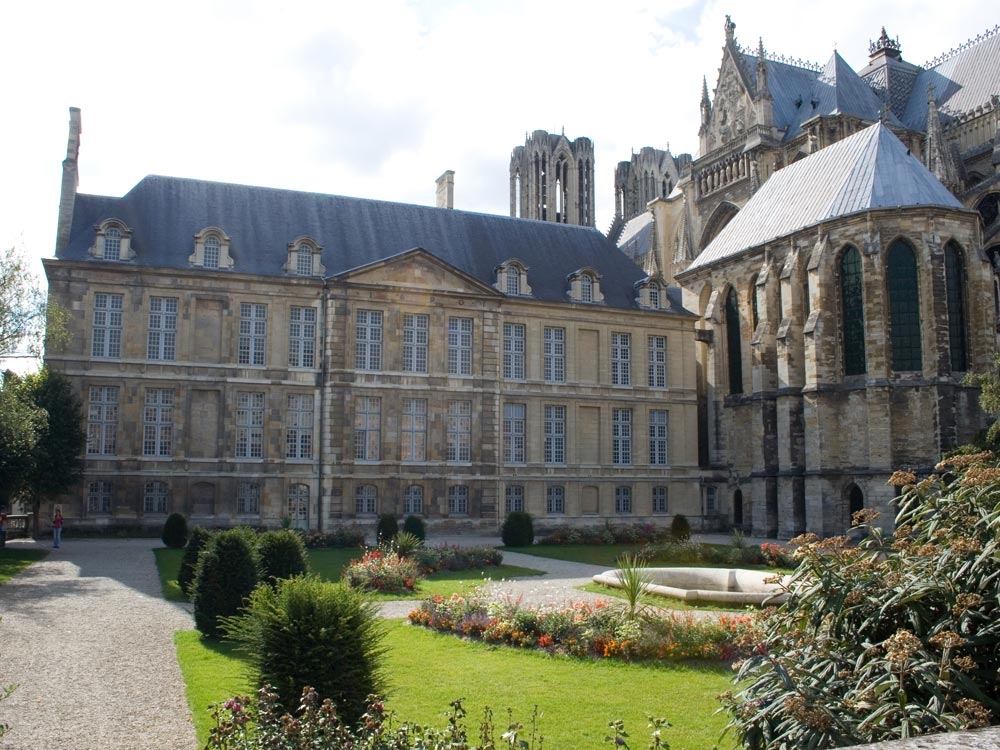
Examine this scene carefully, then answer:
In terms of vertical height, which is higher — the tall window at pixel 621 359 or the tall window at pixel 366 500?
the tall window at pixel 621 359

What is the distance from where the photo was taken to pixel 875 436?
3384cm

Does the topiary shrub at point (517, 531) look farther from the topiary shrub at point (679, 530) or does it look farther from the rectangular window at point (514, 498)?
the rectangular window at point (514, 498)

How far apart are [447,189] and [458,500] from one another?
50.5 feet

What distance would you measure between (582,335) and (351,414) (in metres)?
10.8

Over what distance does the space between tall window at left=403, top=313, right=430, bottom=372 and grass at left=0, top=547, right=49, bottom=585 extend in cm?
1483

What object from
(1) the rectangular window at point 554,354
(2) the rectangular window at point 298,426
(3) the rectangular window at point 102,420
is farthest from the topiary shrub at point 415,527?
(3) the rectangular window at point 102,420

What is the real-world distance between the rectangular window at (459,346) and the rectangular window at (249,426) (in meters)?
7.68

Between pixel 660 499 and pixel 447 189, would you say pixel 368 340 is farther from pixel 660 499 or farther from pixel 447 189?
pixel 660 499

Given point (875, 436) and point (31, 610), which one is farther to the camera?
point (875, 436)

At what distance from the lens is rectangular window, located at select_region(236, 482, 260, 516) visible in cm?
3403

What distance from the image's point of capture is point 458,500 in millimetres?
36719

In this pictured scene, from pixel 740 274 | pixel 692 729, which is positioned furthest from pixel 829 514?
pixel 692 729

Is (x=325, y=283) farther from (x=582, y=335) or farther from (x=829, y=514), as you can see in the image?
(x=829, y=514)

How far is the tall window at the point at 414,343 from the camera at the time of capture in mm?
36750
